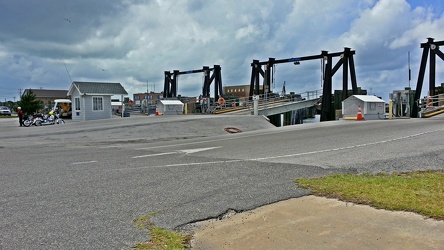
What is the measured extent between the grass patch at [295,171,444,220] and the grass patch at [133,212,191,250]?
2732 millimetres

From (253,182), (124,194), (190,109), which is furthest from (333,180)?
(190,109)

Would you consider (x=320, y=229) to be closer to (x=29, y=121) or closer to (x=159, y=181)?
(x=159, y=181)

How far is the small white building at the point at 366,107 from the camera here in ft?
84.3

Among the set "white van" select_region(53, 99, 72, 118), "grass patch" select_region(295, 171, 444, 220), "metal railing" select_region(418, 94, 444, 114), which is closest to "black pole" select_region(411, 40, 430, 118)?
"metal railing" select_region(418, 94, 444, 114)

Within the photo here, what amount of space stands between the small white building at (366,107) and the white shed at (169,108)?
654 inches

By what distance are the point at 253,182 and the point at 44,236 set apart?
3.92m

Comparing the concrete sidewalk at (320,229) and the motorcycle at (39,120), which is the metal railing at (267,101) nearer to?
the motorcycle at (39,120)

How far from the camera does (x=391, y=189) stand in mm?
6266

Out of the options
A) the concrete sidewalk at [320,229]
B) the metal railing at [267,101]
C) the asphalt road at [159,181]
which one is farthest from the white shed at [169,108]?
the concrete sidewalk at [320,229]

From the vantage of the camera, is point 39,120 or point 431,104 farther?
point 39,120

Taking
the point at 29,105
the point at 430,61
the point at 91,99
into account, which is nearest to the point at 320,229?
the point at 430,61

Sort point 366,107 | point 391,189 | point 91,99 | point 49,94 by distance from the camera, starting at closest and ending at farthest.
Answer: point 391,189 < point 366,107 < point 91,99 < point 49,94

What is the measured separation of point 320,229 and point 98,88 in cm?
3739

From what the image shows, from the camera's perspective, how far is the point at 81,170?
9.01 meters
